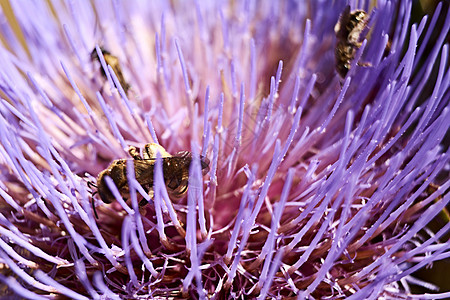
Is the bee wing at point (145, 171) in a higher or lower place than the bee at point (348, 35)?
lower

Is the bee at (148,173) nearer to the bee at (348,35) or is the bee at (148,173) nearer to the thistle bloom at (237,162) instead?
the thistle bloom at (237,162)

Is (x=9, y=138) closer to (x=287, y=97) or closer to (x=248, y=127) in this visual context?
(x=248, y=127)

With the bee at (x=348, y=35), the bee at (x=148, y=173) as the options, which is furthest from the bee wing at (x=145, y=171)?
the bee at (x=348, y=35)

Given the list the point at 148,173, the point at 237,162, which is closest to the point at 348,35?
the point at 237,162

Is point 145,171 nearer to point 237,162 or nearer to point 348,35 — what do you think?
point 237,162

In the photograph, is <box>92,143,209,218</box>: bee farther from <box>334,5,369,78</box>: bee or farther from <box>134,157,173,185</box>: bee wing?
<box>334,5,369,78</box>: bee

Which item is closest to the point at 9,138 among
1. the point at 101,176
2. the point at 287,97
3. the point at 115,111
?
the point at 101,176
